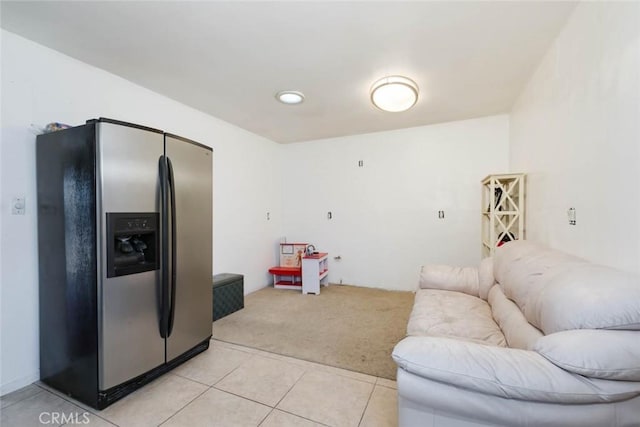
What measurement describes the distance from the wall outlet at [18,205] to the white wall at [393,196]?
337 cm

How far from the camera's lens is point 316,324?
2869 millimetres

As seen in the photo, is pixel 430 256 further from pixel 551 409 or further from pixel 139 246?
pixel 139 246

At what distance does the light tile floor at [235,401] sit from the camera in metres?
1.54

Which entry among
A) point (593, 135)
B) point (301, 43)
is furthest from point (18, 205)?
point (593, 135)

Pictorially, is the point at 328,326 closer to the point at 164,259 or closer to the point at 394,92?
the point at 164,259

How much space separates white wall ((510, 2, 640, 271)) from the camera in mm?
1210

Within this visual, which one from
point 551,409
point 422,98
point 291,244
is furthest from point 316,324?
point 422,98

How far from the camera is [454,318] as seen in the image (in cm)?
189

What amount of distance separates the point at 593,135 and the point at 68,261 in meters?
3.25

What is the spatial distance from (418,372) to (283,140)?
13.8 ft

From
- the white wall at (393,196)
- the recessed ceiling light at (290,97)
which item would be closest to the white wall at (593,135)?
the white wall at (393,196)

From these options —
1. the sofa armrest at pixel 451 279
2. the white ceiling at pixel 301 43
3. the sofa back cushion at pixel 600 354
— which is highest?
the white ceiling at pixel 301 43

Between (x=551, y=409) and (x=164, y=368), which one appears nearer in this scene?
(x=551, y=409)

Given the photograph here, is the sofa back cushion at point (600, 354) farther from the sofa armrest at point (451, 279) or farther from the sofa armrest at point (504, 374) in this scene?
the sofa armrest at point (451, 279)
